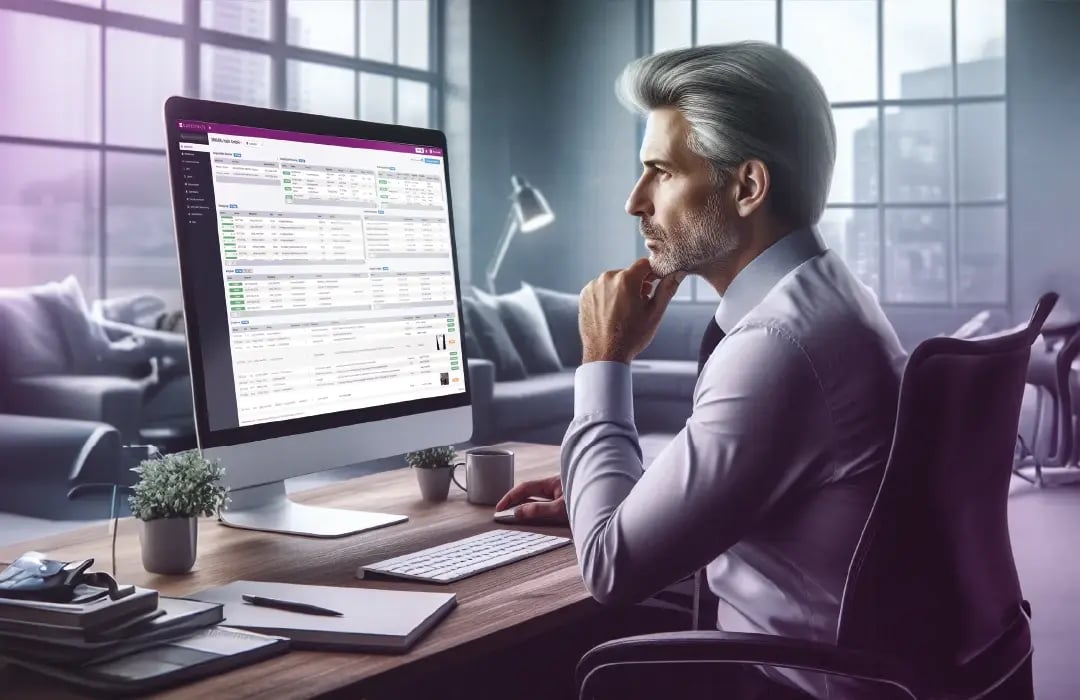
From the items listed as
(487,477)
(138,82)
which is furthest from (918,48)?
(487,477)

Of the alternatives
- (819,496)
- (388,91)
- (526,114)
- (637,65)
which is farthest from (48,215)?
Result: (819,496)

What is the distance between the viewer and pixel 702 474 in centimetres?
100

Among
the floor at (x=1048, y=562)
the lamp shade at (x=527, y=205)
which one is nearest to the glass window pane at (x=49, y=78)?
the floor at (x=1048, y=562)

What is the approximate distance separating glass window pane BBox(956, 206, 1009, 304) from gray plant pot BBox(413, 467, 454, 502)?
611cm

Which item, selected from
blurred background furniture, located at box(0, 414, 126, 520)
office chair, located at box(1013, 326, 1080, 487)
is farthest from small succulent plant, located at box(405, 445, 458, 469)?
office chair, located at box(1013, 326, 1080, 487)

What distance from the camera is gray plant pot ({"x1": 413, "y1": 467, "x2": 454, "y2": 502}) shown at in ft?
5.34

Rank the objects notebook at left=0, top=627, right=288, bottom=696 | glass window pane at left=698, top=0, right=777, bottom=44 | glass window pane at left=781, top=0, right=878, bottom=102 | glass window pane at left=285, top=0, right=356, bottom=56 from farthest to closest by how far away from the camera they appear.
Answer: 1. glass window pane at left=698, top=0, right=777, bottom=44
2. glass window pane at left=781, top=0, right=878, bottom=102
3. glass window pane at left=285, top=0, right=356, bottom=56
4. notebook at left=0, top=627, right=288, bottom=696

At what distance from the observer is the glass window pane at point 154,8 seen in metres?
5.54

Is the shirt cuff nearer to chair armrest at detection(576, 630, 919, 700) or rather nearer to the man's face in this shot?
the man's face

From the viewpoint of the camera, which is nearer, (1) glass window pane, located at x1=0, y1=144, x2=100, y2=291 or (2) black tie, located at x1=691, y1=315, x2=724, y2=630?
(2) black tie, located at x1=691, y1=315, x2=724, y2=630

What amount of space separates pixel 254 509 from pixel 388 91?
→ 6212 millimetres

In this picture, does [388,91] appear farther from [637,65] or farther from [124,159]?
[637,65]

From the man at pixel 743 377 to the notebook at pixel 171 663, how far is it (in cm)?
34

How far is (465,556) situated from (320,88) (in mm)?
5980
